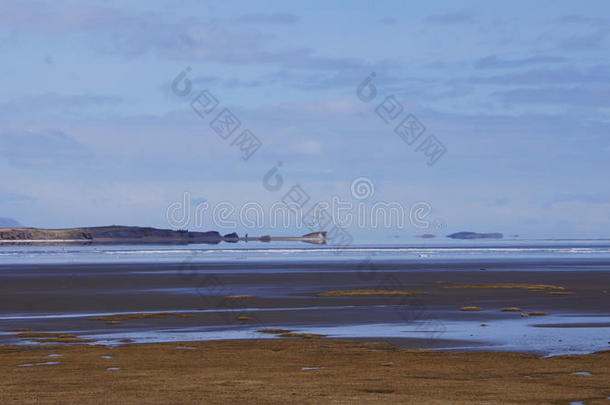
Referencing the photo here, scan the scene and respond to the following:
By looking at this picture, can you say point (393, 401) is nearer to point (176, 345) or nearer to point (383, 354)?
point (383, 354)

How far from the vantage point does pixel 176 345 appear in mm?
22594

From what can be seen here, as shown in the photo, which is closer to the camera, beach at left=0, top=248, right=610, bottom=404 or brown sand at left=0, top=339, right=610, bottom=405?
brown sand at left=0, top=339, right=610, bottom=405

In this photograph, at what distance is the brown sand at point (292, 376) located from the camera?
14.9 meters

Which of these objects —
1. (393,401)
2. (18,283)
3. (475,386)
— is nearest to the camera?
(393,401)

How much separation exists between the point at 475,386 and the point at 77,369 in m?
7.55

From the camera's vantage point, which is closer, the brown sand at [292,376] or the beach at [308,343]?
the brown sand at [292,376]

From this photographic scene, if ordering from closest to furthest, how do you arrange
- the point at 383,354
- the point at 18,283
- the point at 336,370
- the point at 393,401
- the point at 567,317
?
the point at 393,401 < the point at 336,370 < the point at 383,354 < the point at 567,317 < the point at 18,283

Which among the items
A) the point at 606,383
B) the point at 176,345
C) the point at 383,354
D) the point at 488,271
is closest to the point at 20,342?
the point at 176,345

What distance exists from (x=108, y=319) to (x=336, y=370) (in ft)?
49.0

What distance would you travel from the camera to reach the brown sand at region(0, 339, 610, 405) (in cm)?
1487

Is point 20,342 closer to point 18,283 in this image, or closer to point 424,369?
point 424,369

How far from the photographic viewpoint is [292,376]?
17219 millimetres

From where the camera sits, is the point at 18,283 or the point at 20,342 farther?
the point at 18,283

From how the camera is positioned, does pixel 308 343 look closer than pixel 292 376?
No
